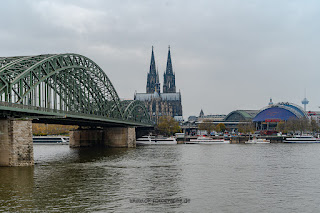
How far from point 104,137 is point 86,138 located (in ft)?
19.2

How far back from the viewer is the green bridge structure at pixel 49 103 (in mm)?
56344

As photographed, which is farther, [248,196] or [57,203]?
[248,196]

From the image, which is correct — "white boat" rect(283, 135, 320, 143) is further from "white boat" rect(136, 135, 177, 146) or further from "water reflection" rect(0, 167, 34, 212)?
"water reflection" rect(0, 167, 34, 212)

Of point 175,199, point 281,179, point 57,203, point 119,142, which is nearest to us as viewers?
point 57,203

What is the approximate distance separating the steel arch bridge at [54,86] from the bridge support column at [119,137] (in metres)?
4.68

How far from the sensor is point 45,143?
156 m

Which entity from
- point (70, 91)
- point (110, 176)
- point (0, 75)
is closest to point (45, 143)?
point (70, 91)

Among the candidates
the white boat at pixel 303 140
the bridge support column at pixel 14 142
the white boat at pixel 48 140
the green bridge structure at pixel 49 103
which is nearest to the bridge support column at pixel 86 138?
the green bridge structure at pixel 49 103

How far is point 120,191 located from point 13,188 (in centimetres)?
1035

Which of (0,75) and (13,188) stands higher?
(0,75)

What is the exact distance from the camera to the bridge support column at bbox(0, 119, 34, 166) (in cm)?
5588

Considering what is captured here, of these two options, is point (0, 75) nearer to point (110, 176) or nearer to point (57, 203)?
point (110, 176)

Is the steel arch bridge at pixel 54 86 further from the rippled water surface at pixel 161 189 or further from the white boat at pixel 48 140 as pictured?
the white boat at pixel 48 140

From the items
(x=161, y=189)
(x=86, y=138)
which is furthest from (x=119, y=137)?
(x=161, y=189)
